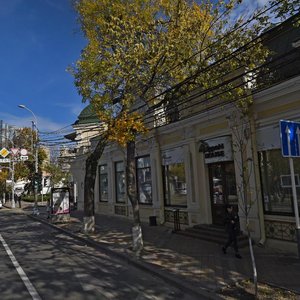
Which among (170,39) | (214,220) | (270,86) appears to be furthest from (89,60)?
(214,220)

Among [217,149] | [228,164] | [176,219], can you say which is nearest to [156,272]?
[228,164]

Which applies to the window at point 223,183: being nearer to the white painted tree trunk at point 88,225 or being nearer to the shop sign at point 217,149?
the shop sign at point 217,149

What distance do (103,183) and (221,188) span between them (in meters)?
12.2

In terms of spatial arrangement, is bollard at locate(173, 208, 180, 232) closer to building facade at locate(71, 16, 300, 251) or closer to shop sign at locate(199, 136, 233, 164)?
building facade at locate(71, 16, 300, 251)

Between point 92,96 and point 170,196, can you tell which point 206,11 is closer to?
point 92,96

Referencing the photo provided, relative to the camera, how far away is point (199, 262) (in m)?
9.59

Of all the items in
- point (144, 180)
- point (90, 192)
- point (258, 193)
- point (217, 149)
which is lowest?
point (258, 193)

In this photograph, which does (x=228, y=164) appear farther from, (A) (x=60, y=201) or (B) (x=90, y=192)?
(A) (x=60, y=201)

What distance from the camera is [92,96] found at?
11.7 meters

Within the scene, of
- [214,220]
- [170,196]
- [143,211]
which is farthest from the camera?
[143,211]

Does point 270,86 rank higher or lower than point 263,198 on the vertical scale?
higher

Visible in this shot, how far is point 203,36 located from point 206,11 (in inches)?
29.4

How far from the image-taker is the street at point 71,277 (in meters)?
7.41

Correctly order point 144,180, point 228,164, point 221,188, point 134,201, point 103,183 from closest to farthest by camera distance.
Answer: point 134,201
point 228,164
point 221,188
point 144,180
point 103,183
